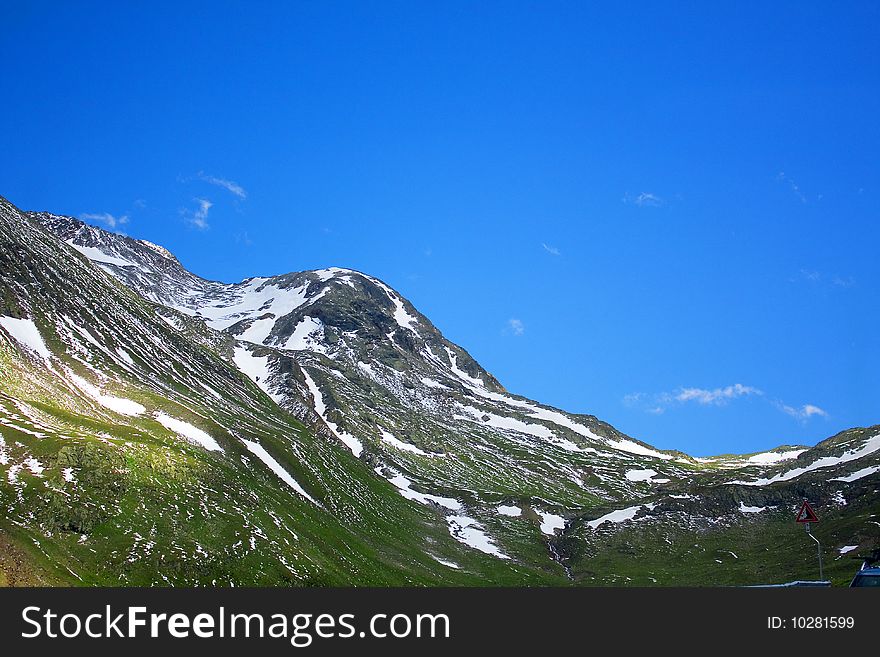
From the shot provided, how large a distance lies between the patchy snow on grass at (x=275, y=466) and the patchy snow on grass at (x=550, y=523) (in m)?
70.8

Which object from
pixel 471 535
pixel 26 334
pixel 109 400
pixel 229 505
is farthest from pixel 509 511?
pixel 26 334

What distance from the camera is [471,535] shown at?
176m

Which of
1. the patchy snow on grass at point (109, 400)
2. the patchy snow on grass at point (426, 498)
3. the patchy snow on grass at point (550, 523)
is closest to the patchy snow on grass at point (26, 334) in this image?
the patchy snow on grass at point (109, 400)

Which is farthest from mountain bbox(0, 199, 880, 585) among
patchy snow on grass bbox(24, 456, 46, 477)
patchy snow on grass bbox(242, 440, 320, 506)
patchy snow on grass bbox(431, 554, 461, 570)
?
patchy snow on grass bbox(431, 554, 461, 570)

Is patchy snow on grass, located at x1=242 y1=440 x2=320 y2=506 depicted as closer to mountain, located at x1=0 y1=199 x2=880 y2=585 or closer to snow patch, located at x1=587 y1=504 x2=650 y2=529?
mountain, located at x1=0 y1=199 x2=880 y2=585

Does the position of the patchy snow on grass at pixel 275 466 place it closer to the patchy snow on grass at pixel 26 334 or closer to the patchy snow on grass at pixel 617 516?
the patchy snow on grass at pixel 26 334

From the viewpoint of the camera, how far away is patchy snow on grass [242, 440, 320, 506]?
14100 cm

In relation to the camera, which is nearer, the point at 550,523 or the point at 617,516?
the point at 617,516

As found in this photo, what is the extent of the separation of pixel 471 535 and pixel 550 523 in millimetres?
27950

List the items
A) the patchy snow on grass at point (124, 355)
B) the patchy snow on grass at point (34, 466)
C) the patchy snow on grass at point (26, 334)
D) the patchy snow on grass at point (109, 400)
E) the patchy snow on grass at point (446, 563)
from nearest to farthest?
the patchy snow on grass at point (34, 466), the patchy snow on grass at point (109, 400), the patchy snow on grass at point (26, 334), the patchy snow on grass at point (446, 563), the patchy snow on grass at point (124, 355)

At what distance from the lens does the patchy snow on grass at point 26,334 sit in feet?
468

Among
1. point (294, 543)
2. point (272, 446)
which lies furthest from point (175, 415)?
point (294, 543)

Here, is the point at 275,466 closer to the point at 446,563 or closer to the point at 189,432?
the point at 189,432

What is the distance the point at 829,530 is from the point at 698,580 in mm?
31266
